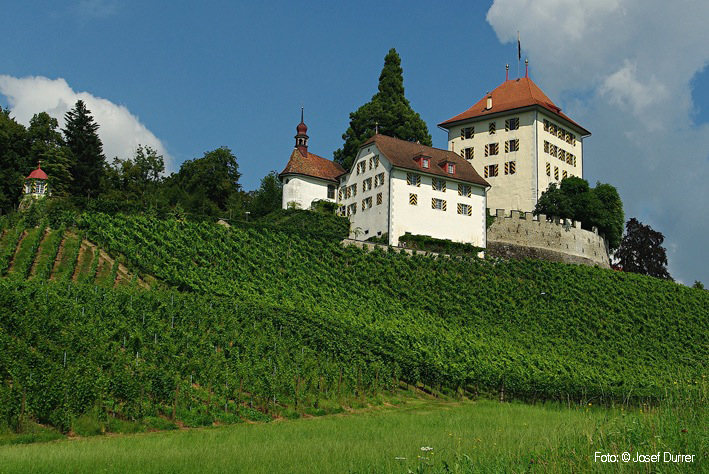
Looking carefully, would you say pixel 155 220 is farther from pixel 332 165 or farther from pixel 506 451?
pixel 506 451

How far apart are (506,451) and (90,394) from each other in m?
14.7

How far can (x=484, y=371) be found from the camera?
38.3 m

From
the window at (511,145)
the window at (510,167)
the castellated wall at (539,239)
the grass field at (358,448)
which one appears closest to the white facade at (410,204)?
the castellated wall at (539,239)

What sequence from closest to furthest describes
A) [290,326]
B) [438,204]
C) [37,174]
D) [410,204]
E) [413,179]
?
[290,326] → [37,174] → [410,204] → [413,179] → [438,204]

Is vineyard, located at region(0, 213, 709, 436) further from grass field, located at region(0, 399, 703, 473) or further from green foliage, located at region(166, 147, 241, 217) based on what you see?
green foliage, located at region(166, 147, 241, 217)

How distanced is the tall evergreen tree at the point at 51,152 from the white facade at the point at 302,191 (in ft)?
63.8

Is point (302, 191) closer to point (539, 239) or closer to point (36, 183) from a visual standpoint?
point (539, 239)

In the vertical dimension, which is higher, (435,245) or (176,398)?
(435,245)

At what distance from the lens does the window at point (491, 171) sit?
252 ft

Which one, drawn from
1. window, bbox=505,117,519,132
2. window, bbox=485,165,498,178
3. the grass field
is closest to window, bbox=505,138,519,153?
window, bbox=505,117,519,132

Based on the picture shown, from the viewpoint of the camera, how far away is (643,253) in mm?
78812

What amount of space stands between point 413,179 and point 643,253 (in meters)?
30.0

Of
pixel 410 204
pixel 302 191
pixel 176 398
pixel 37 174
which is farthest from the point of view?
pixel 302 191

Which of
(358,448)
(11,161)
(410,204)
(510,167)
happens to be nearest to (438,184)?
(410,204)
